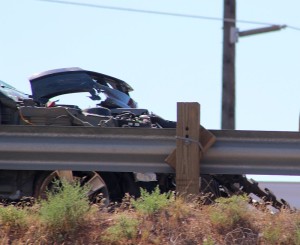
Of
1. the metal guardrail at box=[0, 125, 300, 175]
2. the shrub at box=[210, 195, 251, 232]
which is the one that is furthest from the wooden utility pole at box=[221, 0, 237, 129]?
the shrub at box=[210, 195, 251, 232]

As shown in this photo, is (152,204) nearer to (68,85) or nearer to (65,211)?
(65,211)

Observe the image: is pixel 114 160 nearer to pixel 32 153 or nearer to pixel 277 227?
pixel 32 153

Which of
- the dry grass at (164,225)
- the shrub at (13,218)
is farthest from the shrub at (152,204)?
the shrub at (13,218)

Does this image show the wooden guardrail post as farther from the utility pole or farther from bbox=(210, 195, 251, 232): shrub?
the utility pole

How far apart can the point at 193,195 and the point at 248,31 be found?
10.8 metres

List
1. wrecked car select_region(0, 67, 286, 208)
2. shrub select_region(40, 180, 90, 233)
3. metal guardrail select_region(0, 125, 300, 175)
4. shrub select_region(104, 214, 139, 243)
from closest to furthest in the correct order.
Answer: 1. shrub select_region(104, 214, 139, 243)
2. shrub select_region(40, 180, 90, 233)
3. metal guardrail select_region(0, 125, 300, 175)
4. wrecked car select_region(0, 67, 286, 208)

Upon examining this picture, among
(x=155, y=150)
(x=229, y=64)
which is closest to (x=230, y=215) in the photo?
(x=155, y=150)

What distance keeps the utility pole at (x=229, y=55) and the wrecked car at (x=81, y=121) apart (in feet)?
21.9

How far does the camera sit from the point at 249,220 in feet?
25.4

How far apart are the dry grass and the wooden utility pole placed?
10562 millimetres

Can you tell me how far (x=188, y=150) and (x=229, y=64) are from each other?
10.4m

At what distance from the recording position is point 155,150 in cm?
857

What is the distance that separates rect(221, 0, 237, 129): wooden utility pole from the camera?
1847 cm

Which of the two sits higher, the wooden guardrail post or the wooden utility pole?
the wooden utility pole
